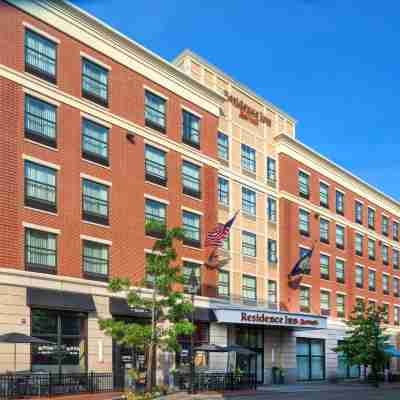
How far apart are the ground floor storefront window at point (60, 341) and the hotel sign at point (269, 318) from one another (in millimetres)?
11331

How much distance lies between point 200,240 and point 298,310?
1386 cm

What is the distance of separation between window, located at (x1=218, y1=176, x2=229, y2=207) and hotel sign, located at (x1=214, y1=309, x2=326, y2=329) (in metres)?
8.22

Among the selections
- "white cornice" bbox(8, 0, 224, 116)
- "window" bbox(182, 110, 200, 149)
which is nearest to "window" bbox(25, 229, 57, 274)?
"white cornice" bbox(8, 0, 224, 116)

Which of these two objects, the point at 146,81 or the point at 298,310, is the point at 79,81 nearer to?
the point at 146,81

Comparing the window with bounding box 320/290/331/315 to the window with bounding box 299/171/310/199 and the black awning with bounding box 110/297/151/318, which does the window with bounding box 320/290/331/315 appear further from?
Answer: the black awning with bounding box 110/297/151/318

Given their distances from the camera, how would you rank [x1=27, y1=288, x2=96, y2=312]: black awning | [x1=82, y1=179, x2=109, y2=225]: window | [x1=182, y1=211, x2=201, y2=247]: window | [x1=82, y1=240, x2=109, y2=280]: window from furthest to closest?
1. [x1=182, y1=211, x2=201, y2=247]: window
2. [x1=82, y1=179, x2=109, y2=225]: window
3. [x1=82, y1=240, x2=109, y2=280]: window
4. [x1=27, y1=288, x2=96, y2=312]: black awning

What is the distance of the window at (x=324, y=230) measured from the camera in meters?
60.7

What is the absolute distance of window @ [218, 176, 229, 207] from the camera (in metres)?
48.2

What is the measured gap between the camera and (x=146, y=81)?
4203 cm

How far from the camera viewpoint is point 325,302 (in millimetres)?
60062

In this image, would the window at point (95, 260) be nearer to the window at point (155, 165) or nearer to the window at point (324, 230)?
the window at point (155, 165)

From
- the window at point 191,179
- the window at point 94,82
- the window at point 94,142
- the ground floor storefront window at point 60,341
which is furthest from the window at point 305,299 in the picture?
the window at point 94,82

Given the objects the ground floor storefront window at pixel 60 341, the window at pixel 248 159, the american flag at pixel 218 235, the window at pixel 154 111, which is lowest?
the ground floor storefront window at pixel 60 341

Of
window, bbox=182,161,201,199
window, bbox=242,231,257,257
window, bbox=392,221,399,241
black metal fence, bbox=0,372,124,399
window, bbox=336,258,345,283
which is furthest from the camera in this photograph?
window, bbox=392,221,399,241
